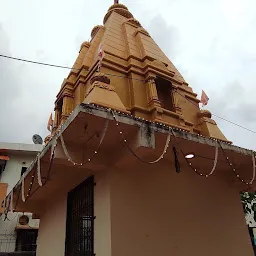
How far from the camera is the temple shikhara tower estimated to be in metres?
4.95

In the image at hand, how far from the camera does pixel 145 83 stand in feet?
26.0

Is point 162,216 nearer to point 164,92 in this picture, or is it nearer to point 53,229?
point 53,229

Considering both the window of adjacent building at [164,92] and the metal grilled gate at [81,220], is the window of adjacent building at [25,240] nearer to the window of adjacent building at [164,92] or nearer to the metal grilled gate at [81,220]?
the metal grilled gate at [81,220]

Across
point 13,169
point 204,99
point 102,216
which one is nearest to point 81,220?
point 102,216

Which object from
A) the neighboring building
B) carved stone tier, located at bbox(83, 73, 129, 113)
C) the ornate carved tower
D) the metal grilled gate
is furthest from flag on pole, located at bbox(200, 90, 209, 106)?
the neighboring building

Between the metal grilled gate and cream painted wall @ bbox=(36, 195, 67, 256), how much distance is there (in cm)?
28

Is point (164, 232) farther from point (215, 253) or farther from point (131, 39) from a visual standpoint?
point (131, 39)

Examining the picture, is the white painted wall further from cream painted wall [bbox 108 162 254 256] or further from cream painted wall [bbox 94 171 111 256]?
cream painted wall [bbox 108 162 254 256]

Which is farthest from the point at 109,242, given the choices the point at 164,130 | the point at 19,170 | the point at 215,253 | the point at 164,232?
the point at 19,170

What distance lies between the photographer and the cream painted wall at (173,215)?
503 centimetres

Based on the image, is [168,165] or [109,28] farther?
[109,28]

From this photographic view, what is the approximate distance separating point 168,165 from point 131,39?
4.90 meters

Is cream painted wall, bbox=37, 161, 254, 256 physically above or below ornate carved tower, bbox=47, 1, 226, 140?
below

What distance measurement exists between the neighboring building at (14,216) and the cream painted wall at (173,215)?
1177 centimetres
